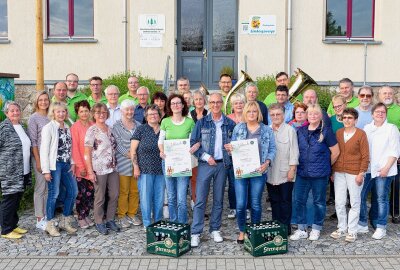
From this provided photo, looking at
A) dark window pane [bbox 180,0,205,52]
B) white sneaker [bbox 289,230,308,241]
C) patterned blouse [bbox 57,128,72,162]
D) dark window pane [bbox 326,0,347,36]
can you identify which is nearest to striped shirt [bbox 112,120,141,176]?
patterned blouse [bbox 57,128,72,162]

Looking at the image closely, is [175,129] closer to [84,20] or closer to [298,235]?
[298,235]

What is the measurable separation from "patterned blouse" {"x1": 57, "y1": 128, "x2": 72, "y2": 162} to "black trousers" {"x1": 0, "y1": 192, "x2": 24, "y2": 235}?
0.75 m

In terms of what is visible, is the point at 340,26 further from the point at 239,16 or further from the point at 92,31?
the point at 92,31

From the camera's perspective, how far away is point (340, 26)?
15023 millimetres

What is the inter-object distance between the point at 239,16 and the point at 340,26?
306 cm

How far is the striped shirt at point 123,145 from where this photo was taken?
7.31m

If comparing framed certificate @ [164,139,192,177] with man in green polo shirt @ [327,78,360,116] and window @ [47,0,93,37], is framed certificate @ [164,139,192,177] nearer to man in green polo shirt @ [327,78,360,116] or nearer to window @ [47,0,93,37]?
man in green polo shirt @ [327,78,360,116]

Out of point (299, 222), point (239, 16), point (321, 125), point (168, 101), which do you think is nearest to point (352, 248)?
point (299, 222)

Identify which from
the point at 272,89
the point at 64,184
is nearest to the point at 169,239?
the point at 64,184

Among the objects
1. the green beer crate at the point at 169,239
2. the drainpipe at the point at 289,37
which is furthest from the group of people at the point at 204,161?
the drainpipe at the point at 289,37

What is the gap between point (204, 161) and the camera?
21.8ft

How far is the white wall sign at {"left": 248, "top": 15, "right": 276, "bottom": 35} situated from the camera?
47.2ft

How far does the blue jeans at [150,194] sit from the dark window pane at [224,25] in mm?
8784

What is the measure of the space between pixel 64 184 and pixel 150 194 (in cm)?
124
